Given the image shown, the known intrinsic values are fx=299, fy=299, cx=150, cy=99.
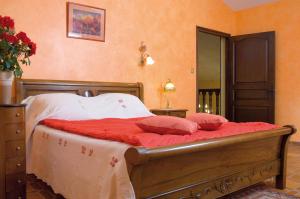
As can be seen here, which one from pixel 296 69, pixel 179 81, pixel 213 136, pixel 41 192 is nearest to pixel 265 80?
pixel 296 69

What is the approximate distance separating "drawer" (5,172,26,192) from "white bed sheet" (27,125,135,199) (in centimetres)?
22

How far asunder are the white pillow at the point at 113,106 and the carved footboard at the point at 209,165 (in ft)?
5.15

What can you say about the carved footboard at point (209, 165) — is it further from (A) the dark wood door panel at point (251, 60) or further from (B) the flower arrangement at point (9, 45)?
(A) the dark wood door panel at point (251, 60)

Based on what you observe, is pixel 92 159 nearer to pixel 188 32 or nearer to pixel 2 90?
pixel 2 90

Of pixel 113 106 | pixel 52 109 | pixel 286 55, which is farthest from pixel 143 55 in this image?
A: pixel 286 55

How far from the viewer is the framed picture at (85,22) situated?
12.0ft

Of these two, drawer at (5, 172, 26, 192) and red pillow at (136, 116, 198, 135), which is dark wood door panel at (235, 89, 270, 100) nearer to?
red pillow at (136, 116, 198, 135)

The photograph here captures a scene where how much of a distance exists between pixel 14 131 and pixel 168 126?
43.1 inches

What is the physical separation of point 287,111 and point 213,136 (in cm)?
384

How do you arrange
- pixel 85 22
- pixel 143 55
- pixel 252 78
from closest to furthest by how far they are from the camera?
pixel 85 22 < pixel 143 55 < pixel 252 78

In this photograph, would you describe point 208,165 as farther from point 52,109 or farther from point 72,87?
point 72,87

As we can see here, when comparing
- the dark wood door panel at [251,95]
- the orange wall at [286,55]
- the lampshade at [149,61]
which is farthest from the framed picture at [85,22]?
the orange wall at [286,55]

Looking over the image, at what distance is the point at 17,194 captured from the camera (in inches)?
85.0

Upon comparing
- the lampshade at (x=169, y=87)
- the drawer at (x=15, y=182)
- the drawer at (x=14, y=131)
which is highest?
the lampshade at (x=169, y=87)
